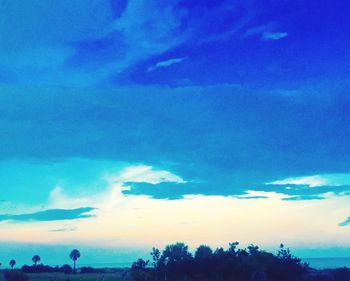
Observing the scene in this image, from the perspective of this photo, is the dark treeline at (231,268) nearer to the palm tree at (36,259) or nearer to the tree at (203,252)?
the tree at (203,252)

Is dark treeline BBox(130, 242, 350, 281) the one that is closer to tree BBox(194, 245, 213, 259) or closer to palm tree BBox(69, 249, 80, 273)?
tree BBox(194, 245, 213, 259)

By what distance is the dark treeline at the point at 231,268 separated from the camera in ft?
189

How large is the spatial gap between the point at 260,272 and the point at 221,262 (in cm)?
495

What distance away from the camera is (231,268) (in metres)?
59.5

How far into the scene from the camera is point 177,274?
6225cm

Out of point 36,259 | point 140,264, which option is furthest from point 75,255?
point 140,264

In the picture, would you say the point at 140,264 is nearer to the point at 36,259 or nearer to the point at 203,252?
the point at 203,252

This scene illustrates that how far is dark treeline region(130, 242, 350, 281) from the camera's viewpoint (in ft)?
189

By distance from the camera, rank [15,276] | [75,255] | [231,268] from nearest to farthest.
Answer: [231,268]
[15,276]
[75,255]

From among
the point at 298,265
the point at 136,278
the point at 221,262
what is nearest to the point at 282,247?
the point at 298,265

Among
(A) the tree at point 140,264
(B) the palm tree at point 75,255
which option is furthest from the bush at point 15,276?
(B) the palm tree at point 75,255

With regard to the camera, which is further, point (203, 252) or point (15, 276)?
point (15, 276)

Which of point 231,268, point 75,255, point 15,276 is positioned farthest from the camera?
point 75,255

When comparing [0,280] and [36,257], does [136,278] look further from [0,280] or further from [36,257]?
[36,257]
